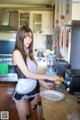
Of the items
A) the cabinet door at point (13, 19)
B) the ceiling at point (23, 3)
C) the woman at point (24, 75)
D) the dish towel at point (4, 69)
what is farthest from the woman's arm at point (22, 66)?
the cabinet door at point (13, 19)

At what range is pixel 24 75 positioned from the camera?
4.41 feet


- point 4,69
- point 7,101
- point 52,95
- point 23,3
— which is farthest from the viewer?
point 23,3

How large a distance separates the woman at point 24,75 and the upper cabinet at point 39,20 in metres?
3.67

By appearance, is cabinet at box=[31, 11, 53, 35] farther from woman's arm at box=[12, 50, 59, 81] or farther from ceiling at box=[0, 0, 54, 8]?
woman's arm at box=[12, 50, 59, 81]

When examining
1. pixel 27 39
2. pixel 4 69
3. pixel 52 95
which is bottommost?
pixel 4 69

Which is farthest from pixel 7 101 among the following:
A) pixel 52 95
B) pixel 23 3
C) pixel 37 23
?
pixel 23 3

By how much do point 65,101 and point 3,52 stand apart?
4.26 m

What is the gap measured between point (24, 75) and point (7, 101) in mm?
2396

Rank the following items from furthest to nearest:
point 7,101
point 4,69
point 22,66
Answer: point 4,69 < point 7,101 < point 22,66

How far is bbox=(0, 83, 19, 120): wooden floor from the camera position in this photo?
3025 mm

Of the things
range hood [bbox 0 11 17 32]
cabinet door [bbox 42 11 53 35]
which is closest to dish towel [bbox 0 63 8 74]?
range hood [bbox 0 11 17 32]

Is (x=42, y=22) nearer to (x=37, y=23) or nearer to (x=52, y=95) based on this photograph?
(x=37, y=23)

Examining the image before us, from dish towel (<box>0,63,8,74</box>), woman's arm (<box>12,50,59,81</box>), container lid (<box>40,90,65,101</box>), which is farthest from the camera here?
dish towel (<box>0,63,8,74</box>)

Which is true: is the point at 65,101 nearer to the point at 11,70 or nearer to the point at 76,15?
the point at 76,15
